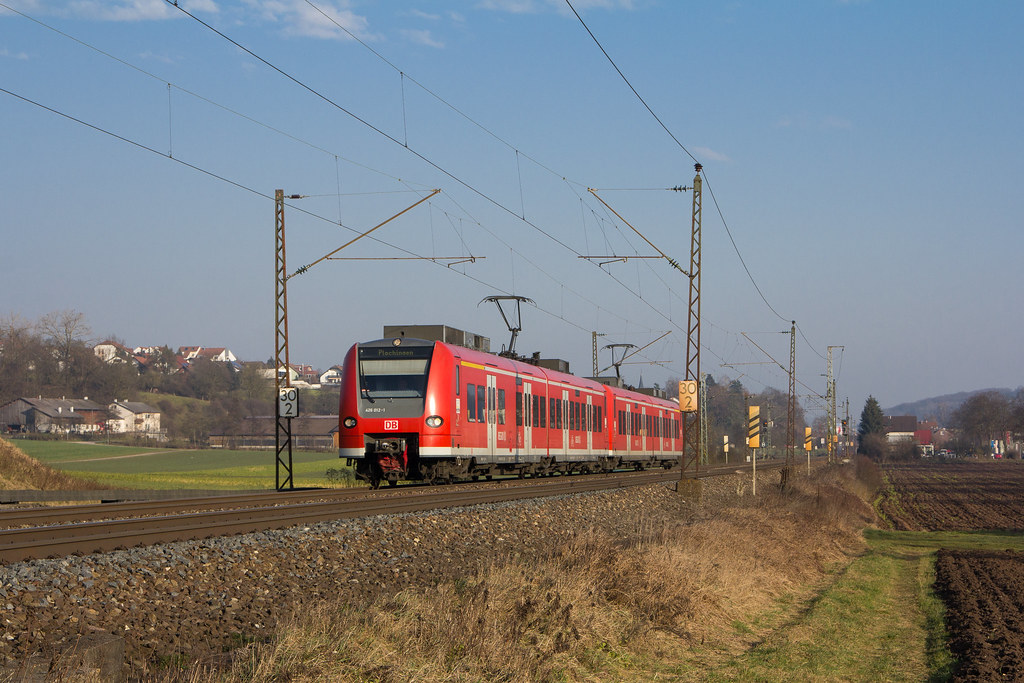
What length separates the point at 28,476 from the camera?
3034 centimetres

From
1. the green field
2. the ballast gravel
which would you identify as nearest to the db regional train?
the ballast gravel

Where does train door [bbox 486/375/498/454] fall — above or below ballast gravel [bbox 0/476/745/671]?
above

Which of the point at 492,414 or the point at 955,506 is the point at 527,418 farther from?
the point at 955,506

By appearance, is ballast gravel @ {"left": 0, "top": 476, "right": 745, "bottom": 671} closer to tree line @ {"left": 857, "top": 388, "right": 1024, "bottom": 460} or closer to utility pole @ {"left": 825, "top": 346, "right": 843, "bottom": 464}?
utility pole @ {"left": 825, "top": 346, "right": 843, "bottom": 464}

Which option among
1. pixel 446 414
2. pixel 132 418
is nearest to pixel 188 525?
→ pixel 446 414

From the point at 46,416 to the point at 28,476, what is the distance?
90.0 m

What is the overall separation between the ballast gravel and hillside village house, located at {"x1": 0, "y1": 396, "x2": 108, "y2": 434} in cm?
10464

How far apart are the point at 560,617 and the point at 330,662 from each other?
11.2 feet

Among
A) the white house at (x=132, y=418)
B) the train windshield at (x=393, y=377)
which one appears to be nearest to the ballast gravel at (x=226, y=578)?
the train windshield at (x=393, y=377)

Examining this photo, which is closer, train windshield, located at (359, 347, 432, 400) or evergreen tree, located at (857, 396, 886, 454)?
train windshield, located at (359, 347, 432, 400)

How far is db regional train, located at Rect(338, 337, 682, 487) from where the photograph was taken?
2344 centimetres

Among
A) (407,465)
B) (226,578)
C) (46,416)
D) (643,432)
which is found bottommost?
(226,578)

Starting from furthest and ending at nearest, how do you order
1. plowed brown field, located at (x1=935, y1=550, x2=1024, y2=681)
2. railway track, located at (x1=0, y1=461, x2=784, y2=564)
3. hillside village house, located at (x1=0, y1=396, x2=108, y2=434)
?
hillside village house, located at (x1=0, y1=396, x2=108, y2=434) < plowed brown field, located at (x1=935, y1=550, x2=1024, y2=681) < railway track, located at (x1=0, y1=461, x2=784, y2=564)

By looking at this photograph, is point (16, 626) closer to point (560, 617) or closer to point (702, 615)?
point (560, 617)
